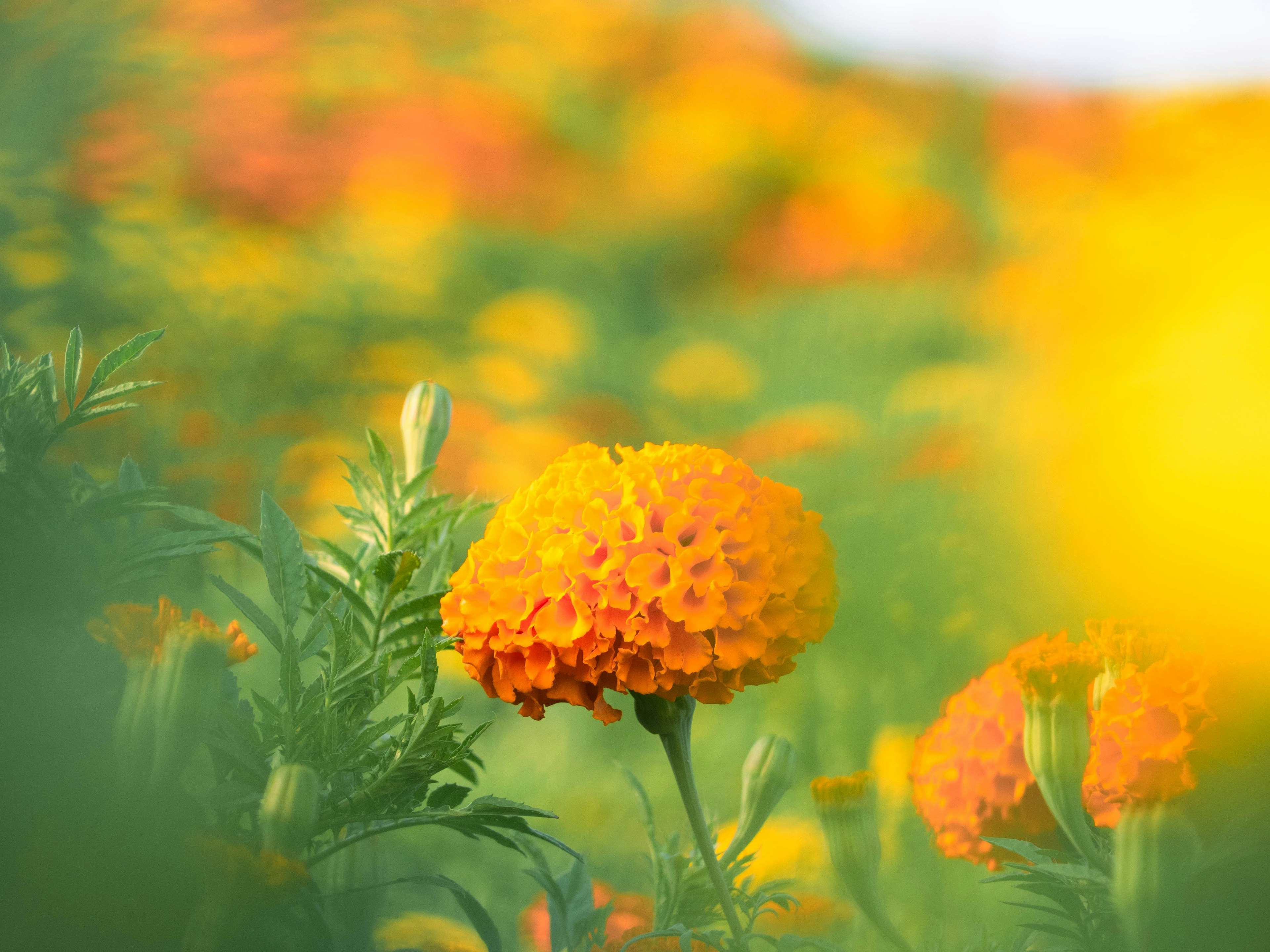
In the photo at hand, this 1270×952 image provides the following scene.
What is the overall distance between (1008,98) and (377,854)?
7.77 feet

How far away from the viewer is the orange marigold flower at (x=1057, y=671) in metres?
0.29

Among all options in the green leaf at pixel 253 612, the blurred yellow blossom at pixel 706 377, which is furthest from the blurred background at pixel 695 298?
the green leaf at pixel 253 612

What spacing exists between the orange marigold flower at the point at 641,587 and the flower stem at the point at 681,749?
0.01 meters

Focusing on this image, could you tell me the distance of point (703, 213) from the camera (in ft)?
8.03

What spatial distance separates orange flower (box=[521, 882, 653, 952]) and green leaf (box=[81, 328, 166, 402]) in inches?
9.1

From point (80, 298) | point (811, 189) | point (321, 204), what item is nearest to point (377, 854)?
point (80, 298)

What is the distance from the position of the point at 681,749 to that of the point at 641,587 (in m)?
0.06

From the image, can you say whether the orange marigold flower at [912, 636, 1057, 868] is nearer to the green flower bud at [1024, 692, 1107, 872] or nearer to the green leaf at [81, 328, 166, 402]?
the green flower bud at [1024, 692, 1107, 872]

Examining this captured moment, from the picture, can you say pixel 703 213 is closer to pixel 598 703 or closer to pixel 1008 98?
pixel 1008 98

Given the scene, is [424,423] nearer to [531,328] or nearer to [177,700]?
[177,700]

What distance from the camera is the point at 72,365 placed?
32cm

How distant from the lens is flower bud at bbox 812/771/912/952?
1.06 ft

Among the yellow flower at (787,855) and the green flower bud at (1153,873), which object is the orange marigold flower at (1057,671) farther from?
the yellow flower at (787,855)

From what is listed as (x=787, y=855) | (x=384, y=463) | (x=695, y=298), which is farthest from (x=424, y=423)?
(x=695, y=298)
